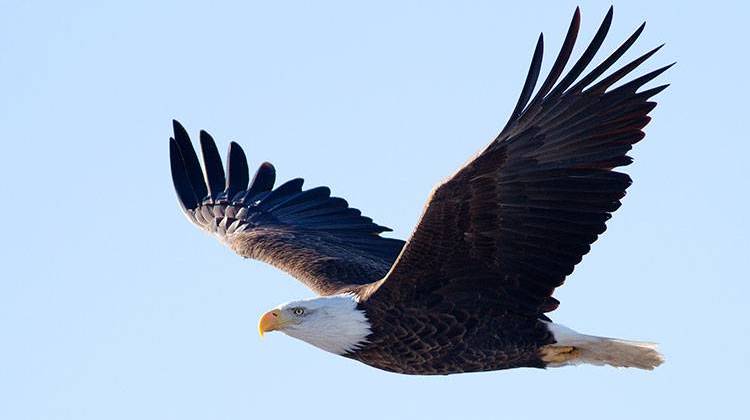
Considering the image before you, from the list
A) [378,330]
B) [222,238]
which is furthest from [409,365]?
[222,238]

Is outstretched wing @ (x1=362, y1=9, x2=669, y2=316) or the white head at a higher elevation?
outstretched wing @ (x1=362, y1=9, x2=669, y2=316)

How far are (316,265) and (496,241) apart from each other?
259 centimetres

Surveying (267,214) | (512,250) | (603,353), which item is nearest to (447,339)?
(512,250)

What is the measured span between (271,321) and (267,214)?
3.44 meters

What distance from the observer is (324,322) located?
10820 mm

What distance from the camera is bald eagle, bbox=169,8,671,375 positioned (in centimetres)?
1006

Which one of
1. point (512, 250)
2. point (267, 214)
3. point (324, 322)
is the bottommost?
point (324, 322)

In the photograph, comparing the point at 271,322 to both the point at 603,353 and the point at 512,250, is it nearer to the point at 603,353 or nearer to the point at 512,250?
the point at 512,250

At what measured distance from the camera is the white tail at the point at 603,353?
1091 centimetres

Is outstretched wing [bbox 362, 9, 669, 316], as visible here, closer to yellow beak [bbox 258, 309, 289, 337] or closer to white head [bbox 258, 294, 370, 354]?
white head [bbox 258, 294, 370, 354]

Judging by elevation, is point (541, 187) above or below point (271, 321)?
above

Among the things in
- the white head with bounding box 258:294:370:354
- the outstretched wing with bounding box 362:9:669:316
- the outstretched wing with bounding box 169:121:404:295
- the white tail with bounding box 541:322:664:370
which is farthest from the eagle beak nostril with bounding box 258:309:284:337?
the outstretched wing with bounding box 169:121:404:295

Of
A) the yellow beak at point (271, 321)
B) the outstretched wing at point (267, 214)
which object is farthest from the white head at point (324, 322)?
the outstretched wing at point (267, 214)

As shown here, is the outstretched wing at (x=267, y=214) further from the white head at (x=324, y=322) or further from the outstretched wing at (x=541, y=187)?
the outstretched wing at (x=541, y=187)
